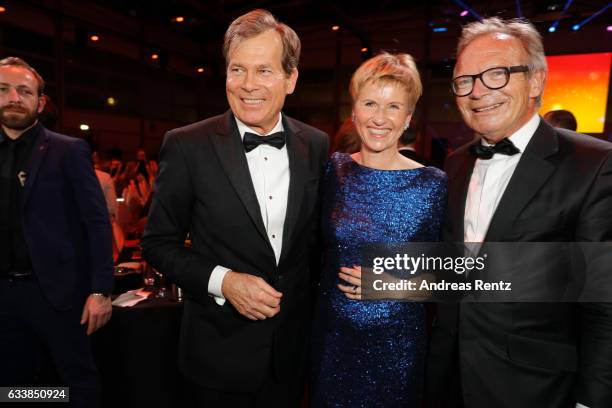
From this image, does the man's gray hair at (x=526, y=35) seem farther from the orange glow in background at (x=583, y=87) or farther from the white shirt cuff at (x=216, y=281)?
the orange glow in background at (x=583, y=87)

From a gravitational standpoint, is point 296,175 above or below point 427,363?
above

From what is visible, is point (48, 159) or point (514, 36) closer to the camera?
point (514, 36)

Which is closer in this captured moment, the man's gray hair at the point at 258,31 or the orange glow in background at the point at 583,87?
the man's gray hair at the point at 258,31

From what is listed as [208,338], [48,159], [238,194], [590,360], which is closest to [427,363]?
[590,360]

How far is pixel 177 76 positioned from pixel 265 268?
46.6ft

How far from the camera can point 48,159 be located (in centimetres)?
229

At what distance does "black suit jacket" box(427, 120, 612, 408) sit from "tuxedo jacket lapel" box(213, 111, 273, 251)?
2.69 feet

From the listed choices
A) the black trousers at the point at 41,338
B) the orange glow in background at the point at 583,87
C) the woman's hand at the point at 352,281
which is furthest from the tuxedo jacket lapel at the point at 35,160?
the orange glow in background at the point at 583,87

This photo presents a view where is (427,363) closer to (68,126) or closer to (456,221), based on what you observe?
(456,221)

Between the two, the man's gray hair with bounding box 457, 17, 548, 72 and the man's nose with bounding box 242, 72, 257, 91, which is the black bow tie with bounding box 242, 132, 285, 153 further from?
the man's gray hair with bounding box 457, 17, 548, 72

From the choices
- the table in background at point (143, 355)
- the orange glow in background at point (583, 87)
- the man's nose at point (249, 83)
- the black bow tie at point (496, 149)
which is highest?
the orange glow in background at point (583, 87)

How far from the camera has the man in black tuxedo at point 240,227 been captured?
152 centimetres

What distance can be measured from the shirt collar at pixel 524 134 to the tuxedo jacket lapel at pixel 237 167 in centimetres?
98

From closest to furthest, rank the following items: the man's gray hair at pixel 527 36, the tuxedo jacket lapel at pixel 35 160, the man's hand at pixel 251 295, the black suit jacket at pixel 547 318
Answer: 1. the black suit jacket at pixel 547 318
2. the man's hand at pixel 251 295
3. the man's gray hair at pixel 527 36
4. the tuxedo jacket lapel at pixel 35 160
